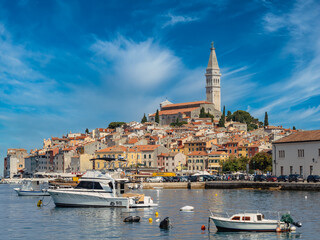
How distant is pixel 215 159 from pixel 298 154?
51536 mm

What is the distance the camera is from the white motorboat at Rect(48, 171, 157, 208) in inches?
1780

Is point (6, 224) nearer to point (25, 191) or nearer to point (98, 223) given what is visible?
point (98, 223)

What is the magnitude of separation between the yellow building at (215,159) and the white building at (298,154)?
4486 centimetres

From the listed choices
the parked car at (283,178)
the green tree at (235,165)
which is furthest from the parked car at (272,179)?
the green tree at (235,165)

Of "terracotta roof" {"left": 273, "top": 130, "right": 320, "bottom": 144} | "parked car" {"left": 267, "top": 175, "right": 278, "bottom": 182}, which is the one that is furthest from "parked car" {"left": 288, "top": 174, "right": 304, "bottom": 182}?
→ "terracotta roof" {"left": 273, "top": 130, "right": 320, "bottom": 144}

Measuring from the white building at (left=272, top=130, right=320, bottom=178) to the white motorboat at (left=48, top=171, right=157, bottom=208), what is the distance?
33239 mm

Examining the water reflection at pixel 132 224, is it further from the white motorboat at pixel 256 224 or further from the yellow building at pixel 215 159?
the yellow building at pixel 215 159

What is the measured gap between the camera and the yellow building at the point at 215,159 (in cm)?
12369

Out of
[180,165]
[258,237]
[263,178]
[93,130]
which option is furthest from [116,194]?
[93,130]

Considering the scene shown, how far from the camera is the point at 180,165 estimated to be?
130m

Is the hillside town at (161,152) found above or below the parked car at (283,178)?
above

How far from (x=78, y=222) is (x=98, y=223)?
1.57 metres

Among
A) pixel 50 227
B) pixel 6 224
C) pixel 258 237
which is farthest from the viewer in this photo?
pixel 6 224

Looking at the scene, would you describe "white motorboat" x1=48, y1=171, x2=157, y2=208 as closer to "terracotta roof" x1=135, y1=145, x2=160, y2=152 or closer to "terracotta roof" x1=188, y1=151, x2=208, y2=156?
"terracotta roof" x1=188, y1=151, x2=208, y2=156
